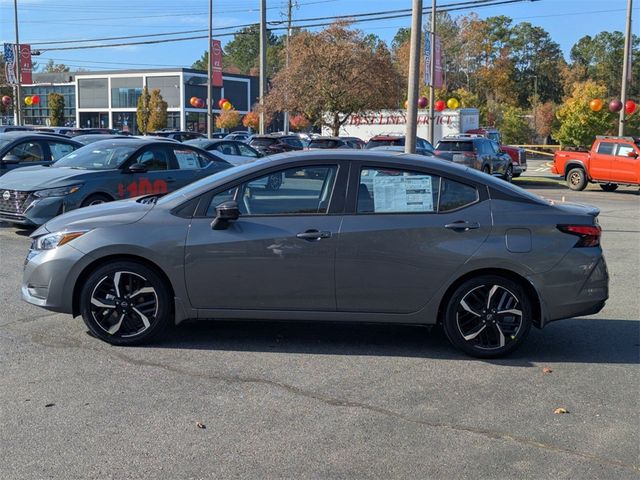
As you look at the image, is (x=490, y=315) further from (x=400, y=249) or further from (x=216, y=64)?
(x=216, y=64)

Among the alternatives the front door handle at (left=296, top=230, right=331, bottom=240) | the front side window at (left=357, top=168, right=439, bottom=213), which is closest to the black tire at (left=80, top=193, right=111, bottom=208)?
the front door handle at (left=296, top=230, right=331, bottom=240)

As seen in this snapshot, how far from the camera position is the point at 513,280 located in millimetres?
5633

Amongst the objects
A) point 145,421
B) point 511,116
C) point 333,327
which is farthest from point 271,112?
point 511,116

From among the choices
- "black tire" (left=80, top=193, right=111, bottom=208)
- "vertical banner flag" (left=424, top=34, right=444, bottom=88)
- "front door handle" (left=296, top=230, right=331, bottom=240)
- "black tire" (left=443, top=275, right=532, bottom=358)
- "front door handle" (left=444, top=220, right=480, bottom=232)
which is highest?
"vertical banner flag" (left=424, top=34, right=444, bottom=88)

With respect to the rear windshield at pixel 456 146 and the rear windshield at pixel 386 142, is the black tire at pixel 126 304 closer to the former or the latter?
the rear windshield at pixel 386 142

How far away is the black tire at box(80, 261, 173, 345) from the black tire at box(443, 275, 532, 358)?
232cm

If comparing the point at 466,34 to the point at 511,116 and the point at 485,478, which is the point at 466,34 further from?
the point at 485,478

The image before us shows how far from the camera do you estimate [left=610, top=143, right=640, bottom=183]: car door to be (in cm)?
2236

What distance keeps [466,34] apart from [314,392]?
7279 centimetres

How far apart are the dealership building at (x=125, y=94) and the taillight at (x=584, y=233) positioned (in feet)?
227

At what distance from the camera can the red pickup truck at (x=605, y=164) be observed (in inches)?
887

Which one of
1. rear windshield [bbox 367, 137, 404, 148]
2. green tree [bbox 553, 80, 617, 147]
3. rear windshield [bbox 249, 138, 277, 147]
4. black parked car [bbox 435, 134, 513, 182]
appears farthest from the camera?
green tree [bbox 553, 80, 617, 147]

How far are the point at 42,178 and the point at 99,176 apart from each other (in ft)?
2.80

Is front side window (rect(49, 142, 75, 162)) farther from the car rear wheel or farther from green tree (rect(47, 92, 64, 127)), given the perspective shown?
green tree (rect(47, 92, 64, 127))
